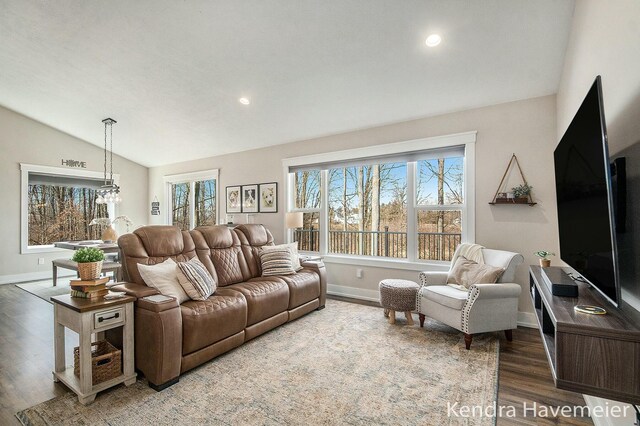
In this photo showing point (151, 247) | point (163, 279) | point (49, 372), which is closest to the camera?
point (49, 372)

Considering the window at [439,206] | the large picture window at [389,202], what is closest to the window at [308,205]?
the large picture window at [389,202]

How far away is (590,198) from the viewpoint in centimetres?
146

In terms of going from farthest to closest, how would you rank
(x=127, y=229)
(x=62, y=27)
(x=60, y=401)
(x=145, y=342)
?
1. (x=127, y=229)
2. (x=62, y=27)
3. (x=145, y=342)
4. (x=60, y=401)

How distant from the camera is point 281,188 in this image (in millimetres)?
5359

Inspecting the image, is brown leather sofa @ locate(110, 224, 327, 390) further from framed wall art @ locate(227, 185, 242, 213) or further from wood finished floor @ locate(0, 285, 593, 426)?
framed wall art @ locate(227, 185, 242, 213)

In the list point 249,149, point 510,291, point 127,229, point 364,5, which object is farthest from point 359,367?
point 127,229

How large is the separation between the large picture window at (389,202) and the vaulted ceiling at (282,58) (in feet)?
1.87

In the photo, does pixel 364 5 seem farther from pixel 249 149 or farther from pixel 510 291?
pixel 249 149

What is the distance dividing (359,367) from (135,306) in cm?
187

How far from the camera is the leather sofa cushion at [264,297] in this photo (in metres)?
2.94

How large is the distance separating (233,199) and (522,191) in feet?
16.2

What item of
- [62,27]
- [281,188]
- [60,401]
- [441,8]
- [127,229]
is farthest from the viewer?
[127,229]

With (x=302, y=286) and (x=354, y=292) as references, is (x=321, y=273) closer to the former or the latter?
(x=302, y=286)

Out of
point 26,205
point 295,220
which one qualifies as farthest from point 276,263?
point 26,205
